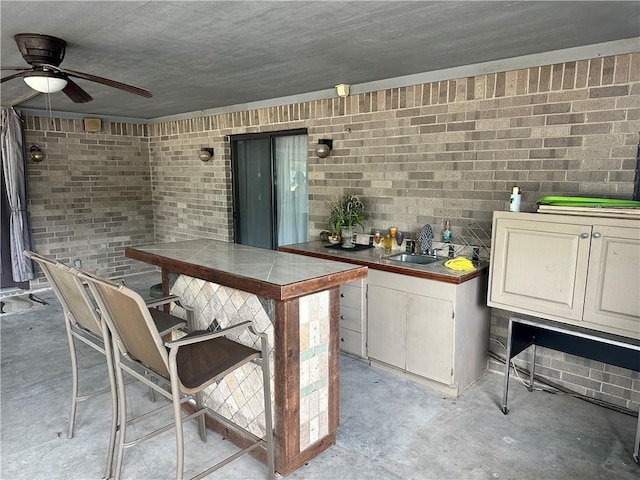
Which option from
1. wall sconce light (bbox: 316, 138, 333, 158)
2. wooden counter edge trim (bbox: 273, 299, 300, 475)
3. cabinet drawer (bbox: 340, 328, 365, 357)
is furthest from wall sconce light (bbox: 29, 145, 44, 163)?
wooden counter edge trim (bbox: 273, 299, 300, 475)

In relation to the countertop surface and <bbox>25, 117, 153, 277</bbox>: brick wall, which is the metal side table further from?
<bbox>25, 117, 153, 277</bbox>: brick wall

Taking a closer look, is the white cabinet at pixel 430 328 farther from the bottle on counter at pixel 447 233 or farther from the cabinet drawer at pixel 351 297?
the bottle on counter at pixel 447 233

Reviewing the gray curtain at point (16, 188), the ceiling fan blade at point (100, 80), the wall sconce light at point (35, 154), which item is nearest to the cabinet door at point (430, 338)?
the ceiling fan blade at point (100, 80)

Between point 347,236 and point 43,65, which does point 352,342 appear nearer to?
point 347,236

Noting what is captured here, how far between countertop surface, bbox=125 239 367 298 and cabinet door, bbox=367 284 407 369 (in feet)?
3.44

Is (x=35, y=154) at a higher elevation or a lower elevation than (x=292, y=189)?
higher

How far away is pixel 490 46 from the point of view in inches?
112

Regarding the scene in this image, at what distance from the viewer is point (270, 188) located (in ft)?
17.6

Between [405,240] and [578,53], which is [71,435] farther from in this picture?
[578,53]

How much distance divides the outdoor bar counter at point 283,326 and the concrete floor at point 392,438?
0.21 metres

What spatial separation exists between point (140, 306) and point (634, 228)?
2494 mm

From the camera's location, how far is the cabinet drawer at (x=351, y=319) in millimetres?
3605

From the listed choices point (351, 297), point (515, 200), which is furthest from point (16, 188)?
point (515, 200)

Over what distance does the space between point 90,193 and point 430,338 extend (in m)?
5.62
